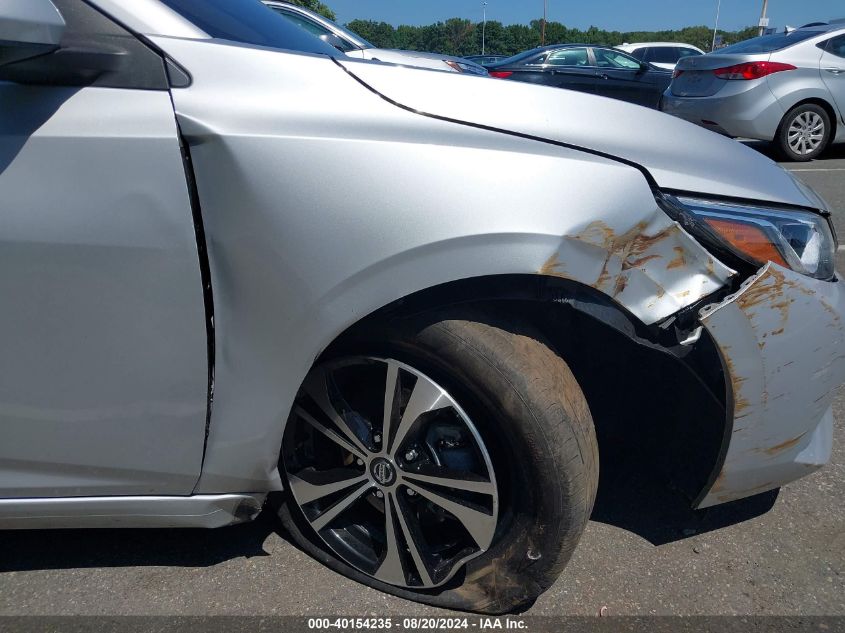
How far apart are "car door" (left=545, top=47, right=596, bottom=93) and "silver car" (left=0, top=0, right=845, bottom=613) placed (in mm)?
10838

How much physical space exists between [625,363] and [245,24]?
1402 mm

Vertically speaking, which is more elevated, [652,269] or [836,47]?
[836,47]

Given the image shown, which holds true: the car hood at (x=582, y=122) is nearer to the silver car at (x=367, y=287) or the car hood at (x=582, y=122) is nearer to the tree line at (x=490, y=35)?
the silver car at (x=367, y=287)

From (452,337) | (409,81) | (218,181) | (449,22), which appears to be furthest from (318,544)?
(449,22)

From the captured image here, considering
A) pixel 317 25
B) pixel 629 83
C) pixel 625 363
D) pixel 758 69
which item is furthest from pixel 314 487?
pixel 629 83

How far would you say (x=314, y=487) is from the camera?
6.06 feet

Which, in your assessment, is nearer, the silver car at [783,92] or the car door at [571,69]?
the silver car at [783,92]

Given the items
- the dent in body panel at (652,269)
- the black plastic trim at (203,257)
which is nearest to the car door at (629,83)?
the dent in body panel at (652,269)

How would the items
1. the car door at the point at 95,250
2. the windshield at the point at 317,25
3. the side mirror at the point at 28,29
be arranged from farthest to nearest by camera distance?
1. the windshield at the point at 317,25
2. the car door at the point at 95,250
3. the side mirror at the point at 28,29

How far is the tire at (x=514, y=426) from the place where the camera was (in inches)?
62.0

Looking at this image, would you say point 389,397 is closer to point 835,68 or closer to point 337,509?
point 337,509

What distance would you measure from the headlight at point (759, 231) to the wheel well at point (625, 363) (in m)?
0.22

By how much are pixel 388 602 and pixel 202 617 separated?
18.8 inches

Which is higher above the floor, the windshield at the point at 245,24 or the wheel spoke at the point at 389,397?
the windshield at the point at 245,24
